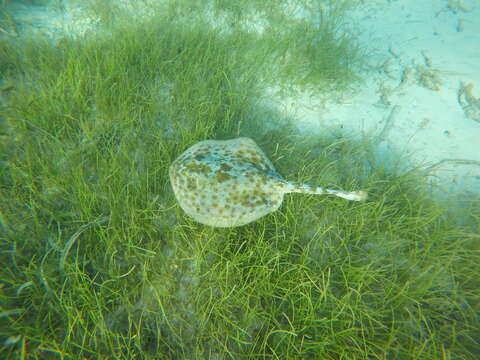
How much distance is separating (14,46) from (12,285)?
487cm

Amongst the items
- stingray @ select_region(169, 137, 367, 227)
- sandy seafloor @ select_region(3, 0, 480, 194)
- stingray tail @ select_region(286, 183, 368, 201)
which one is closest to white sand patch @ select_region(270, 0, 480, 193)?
sandy seafloor @ select_region(3, 0, 480, 194)

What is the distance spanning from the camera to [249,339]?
241 cm

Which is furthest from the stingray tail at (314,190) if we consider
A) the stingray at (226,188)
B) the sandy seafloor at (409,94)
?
the sandy seafloor at (409,94)

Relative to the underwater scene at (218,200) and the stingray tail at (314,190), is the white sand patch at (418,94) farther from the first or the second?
the stingray tail at (314,190)

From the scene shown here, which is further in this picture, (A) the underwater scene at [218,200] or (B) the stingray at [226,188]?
(B) the stingray at [226,188]

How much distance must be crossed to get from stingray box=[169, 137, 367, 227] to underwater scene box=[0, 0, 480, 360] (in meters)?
0.03

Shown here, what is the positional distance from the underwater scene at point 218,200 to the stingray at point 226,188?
3 cm

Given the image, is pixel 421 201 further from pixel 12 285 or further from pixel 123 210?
pixel 12 285

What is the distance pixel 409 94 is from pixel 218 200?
20.6 feet

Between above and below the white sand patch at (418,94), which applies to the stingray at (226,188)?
Result: below

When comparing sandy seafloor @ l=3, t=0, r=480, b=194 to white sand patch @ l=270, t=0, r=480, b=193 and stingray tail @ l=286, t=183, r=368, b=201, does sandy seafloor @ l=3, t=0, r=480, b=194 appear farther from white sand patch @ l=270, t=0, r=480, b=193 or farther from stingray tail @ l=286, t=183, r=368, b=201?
stingray tail @ l=286, t=183, r=368, b=201

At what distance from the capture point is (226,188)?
110 inches

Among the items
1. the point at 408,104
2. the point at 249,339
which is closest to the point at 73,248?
the point at 249,339

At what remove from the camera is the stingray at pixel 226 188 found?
272cm
